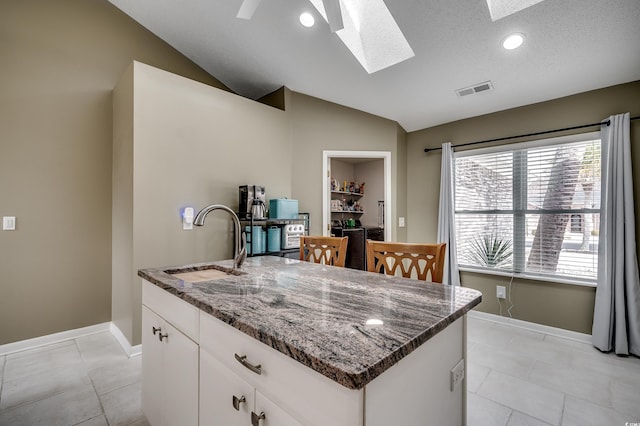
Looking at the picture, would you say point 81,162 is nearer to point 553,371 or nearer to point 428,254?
point 428,254

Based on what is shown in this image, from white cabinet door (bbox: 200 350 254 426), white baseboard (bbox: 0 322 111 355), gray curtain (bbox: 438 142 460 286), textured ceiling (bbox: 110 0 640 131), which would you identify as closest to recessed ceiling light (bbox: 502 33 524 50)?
textured ceiling (bbox: 110 0 640 131)

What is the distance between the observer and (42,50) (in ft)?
9.06

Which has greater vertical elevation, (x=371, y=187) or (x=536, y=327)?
(x=371, y=187)

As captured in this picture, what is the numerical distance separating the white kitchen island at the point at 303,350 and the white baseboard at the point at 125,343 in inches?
43.2

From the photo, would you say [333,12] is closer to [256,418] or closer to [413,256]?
[413,256]

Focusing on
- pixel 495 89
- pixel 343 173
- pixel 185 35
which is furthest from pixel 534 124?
pixel 185 35

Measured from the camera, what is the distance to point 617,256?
262 cm

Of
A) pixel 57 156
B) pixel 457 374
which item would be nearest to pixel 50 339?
pixel 57 156

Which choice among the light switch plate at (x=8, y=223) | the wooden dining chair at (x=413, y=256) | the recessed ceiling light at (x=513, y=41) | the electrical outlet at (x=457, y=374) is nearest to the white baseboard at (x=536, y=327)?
the wooden dining chair at (x=413, y=256)

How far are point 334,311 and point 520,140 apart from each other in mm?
3379

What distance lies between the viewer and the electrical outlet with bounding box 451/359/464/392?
1.10 metres

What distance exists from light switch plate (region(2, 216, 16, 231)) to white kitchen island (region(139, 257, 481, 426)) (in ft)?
6.65

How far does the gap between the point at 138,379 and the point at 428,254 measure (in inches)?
89.7

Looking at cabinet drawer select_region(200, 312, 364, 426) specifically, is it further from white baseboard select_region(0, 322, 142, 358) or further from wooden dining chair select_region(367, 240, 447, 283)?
white baseboard select_region(0, 322, 142, 358)
